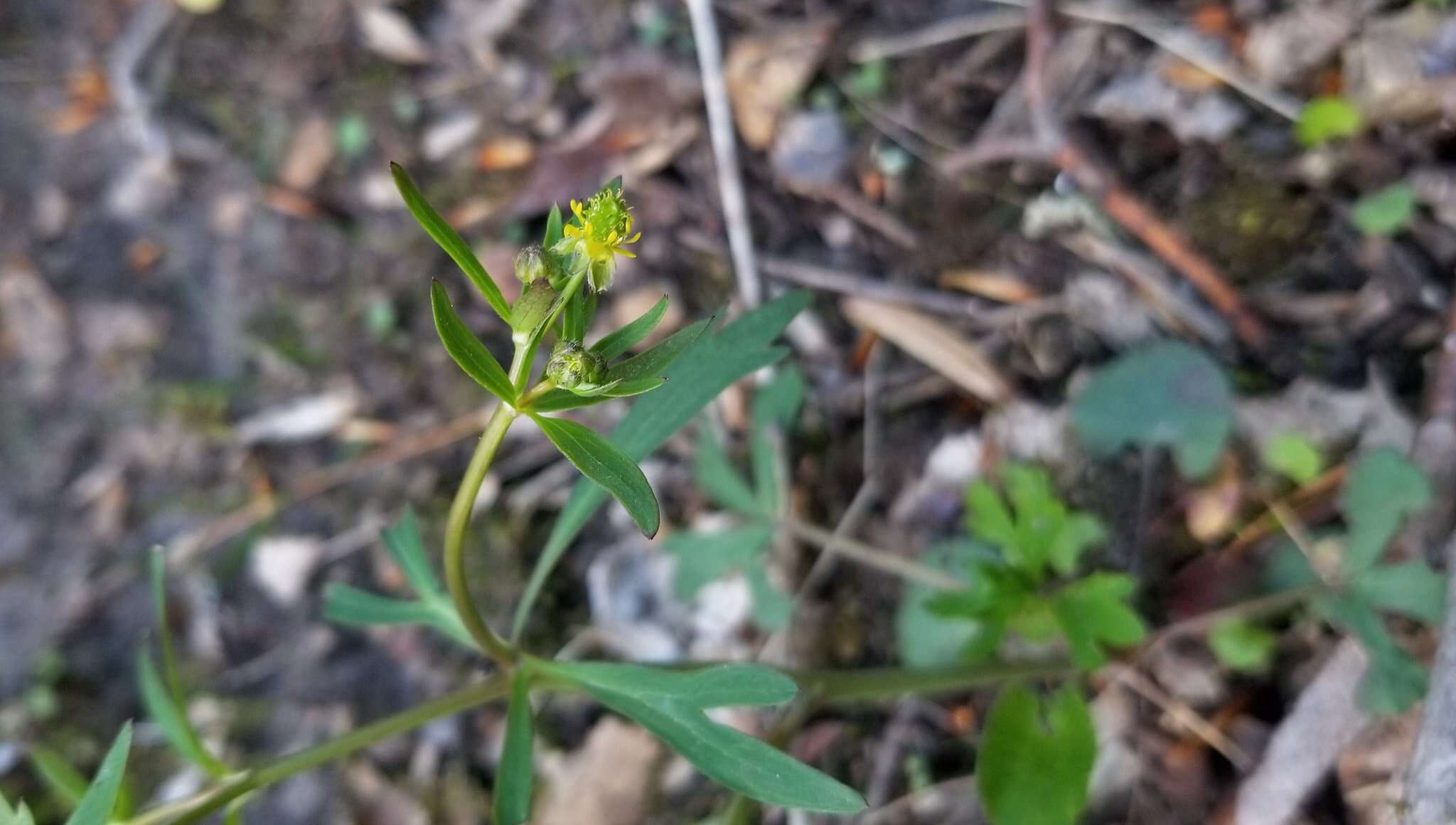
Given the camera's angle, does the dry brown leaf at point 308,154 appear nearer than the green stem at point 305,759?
No

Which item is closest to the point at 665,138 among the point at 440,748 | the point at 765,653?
the point at 765,653

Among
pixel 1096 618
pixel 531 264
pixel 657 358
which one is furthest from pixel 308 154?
pixel 1096 618

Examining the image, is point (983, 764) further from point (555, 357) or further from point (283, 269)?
point (283, 269)

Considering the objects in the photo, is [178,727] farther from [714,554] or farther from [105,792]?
[714,554]

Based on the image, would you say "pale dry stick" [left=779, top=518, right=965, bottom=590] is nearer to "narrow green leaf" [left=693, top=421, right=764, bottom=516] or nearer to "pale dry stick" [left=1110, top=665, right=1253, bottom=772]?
"narrow green leaf" [left=693, top=421, right=764, bottom=516]

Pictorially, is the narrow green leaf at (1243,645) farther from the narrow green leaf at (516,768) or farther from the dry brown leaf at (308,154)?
the dry brown leaf at (308,154)

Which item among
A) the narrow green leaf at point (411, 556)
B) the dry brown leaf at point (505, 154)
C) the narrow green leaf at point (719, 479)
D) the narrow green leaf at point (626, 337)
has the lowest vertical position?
the narrow green leaf at point (719, 479)

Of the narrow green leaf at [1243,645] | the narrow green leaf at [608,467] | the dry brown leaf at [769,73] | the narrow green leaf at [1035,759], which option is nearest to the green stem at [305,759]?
the narrow green leaf at [608,467]
